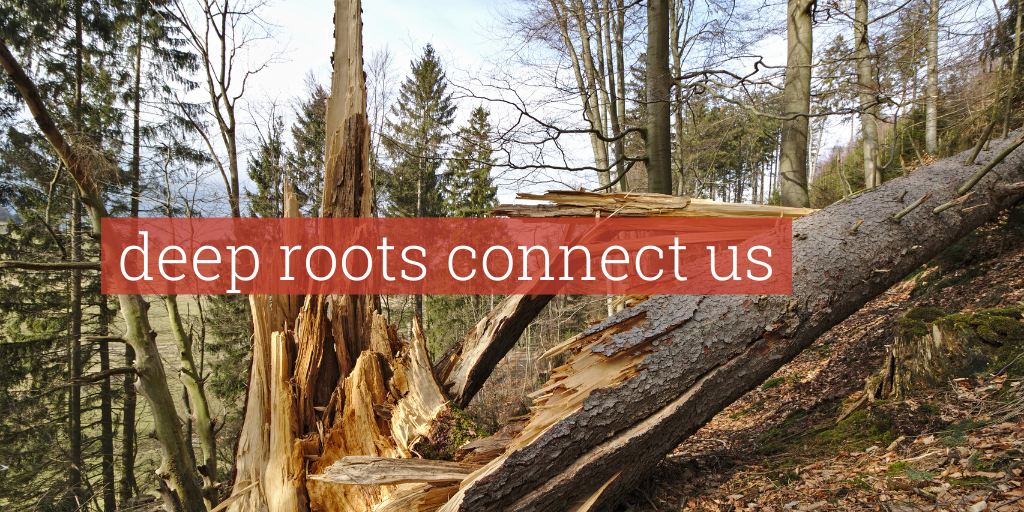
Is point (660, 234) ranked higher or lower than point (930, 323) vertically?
higher

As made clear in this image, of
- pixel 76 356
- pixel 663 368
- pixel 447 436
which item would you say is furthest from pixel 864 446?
pixel 76 356

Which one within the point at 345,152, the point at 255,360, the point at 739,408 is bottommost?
the point at 739,408

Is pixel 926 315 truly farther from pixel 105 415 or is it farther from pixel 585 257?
pixel 105 415

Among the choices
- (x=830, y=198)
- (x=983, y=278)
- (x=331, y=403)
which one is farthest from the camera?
(x=830, y=198)

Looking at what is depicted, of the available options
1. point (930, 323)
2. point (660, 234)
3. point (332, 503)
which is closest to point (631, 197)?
point (660, 234)

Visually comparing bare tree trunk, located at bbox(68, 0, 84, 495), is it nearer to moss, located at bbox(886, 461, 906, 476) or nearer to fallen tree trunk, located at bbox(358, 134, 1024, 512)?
fallen tree trunk, located at bbox(358, 134, 1024, 512)

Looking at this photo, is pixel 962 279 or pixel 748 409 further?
pixel 962 279

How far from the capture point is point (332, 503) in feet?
9.01

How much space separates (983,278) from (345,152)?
6.45m

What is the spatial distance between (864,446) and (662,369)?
1362 millimetres

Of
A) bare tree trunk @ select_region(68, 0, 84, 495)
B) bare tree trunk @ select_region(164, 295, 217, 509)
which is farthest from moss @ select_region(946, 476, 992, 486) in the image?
bare tree trunk @ select_region(68, 0, 84, 495)

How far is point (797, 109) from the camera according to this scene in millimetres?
5195

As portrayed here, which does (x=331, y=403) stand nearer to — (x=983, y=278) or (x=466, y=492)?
(x=466, y=492)

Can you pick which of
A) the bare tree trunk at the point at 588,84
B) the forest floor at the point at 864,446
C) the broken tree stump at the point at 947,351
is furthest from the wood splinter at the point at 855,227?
the bare tree trunk at the point at 588,84
